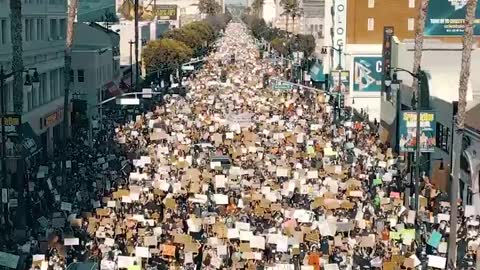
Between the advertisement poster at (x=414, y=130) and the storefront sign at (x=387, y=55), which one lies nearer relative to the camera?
the advertisement poster at (x=414, y=130)

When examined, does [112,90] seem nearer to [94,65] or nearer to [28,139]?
[94,65]

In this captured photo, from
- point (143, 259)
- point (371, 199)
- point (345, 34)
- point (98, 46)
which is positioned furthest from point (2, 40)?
point (345, 34)

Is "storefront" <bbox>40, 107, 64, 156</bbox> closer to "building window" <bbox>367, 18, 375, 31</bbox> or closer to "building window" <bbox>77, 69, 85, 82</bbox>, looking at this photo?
"building window" <bbox>77, 69, 85, 82</bbox>

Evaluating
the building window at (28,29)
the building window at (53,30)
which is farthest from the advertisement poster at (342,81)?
the building window at (28,29)

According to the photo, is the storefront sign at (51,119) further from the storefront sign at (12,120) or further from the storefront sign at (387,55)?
the storefront sign at (387,55)

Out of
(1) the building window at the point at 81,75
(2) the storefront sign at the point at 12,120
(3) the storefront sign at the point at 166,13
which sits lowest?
(1) the building window at the point at 81,75

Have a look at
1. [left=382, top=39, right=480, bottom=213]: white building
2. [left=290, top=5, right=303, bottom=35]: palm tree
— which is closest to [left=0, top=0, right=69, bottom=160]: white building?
[left=382, top=39, right=480, bottom=213]: white building

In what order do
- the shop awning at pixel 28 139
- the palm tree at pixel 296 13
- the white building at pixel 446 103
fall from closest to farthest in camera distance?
the white building at pixel 446 103 < the shop awning at pixel 28 139 < the palm tree at pixel 296 13

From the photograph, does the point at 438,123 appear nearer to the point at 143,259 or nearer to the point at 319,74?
the point at 143,259
